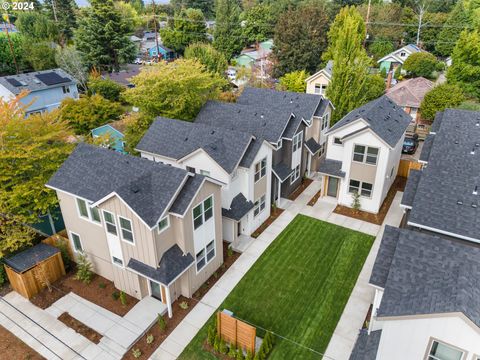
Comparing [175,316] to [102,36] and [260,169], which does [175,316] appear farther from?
[102,36]

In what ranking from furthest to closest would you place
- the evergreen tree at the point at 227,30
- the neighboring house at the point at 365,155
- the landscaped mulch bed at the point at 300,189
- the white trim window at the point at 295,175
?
1. the evergreen tree at the point at 227,30
2. the white trim window at the point at 295,175
3. the landscaped mulch bed at the point at 300,189
4. the neighboring house at the point at 365,155

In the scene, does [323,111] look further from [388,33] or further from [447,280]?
[388,33]

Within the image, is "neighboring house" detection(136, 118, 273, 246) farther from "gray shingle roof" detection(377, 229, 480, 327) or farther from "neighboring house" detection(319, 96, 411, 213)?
"gray shingle roof" detection(377, 229, 480, 327)

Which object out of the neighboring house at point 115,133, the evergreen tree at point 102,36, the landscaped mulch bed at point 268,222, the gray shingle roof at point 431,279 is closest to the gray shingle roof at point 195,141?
the landscaped mulch bed at point 268,222

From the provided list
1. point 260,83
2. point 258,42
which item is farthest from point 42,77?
point 258,42

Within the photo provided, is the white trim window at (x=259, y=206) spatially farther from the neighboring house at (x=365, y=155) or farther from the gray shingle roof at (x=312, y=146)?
the gray shingle roof at (x=312, y=146)

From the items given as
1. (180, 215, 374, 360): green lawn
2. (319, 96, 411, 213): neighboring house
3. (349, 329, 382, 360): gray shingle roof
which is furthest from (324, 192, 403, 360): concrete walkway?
(319, 96, 411, 213): neighboring house
